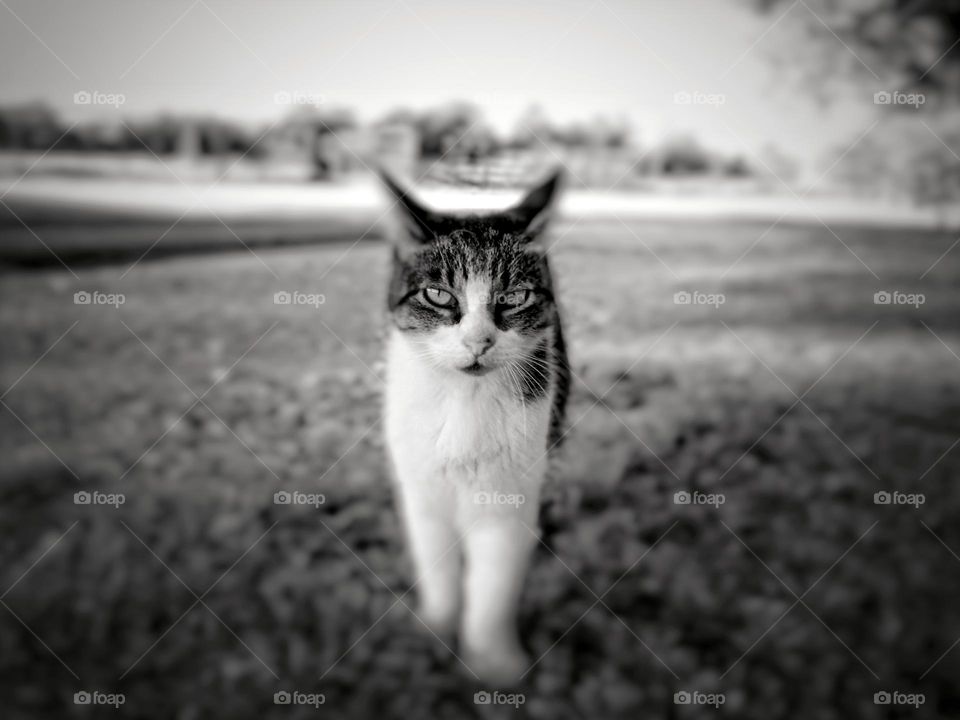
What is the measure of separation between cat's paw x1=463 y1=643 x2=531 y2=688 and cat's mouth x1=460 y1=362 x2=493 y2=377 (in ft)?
2.09

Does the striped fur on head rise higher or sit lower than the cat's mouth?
higher

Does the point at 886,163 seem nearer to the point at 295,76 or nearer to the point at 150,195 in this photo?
the point at 295,76

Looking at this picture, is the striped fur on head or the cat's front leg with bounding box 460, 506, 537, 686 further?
the cat's front leg with bounding box 460, 506, 537, 686

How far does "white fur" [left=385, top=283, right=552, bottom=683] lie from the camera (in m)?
1.45

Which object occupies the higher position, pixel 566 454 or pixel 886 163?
pixel 886 163

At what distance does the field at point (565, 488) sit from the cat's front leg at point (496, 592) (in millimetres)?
44

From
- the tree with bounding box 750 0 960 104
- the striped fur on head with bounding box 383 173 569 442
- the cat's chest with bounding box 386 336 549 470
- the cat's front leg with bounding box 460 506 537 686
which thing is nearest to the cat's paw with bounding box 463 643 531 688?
the cat's front leg with bounding box 460 506 537 686

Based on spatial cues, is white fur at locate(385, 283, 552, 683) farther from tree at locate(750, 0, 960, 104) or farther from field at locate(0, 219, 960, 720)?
tree at locate(750, 0, 960, 104)

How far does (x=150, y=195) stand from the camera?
5.77ft

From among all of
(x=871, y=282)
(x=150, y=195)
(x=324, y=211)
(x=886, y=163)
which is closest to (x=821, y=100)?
(x=886, y=163)

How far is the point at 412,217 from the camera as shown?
144cm

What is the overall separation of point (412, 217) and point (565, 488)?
0.73 metres

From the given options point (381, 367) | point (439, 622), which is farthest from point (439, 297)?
point (439, 622)

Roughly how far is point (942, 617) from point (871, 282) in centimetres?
83
